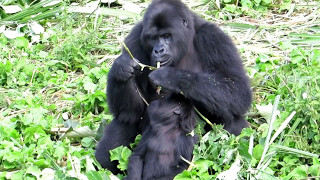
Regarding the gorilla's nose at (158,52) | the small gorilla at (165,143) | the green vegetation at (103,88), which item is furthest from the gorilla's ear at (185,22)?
the green vegetation at (103,88)

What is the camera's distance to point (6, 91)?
798 centimetres

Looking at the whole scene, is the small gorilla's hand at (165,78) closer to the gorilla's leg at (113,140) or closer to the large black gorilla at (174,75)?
the large black gorilla at (174,75)

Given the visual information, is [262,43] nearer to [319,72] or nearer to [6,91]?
[319,72]

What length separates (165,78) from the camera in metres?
5.86

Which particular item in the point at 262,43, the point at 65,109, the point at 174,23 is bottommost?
the point at 65,109

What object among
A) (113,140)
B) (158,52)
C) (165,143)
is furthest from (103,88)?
(165,143)

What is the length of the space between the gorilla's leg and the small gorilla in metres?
0.32

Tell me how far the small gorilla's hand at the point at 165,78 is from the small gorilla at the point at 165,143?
20 cm

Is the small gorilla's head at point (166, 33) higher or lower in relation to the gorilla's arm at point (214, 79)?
higher

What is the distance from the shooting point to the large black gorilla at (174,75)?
5.95 meters

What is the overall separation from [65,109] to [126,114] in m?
1.52

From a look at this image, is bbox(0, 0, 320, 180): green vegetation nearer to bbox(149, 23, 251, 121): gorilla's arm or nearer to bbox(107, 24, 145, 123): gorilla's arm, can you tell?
bbox(149, 23, 251, 121): gorilla's arm

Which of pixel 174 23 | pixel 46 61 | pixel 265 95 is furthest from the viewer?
pixel 46 61

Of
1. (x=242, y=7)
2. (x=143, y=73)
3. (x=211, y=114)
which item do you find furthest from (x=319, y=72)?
(x=242, y=7)
